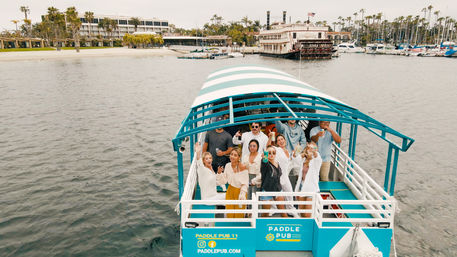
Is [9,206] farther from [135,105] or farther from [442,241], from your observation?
[135,105]

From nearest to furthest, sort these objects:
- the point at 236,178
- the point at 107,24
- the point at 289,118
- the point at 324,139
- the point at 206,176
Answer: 1. the point at 289,118
2. the point at 236,178
3. the point at 206,176
4. the point at 324,139
5. the point at 107,24

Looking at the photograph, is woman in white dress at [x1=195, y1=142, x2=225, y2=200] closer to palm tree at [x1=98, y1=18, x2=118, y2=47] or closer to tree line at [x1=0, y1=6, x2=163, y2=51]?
tree line at [x1=0, y1=6, x2=163, y2=51]

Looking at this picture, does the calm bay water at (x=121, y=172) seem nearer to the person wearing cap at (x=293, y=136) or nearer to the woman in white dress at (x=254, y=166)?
the woman in white dress at (x=254, y=166)

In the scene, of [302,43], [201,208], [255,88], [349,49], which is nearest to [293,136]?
[255,88]

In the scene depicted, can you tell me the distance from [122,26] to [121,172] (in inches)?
6570

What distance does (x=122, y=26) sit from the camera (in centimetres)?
16425

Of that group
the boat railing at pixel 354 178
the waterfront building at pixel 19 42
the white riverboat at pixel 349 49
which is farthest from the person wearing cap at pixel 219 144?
the white riverboat at pixel 349 49

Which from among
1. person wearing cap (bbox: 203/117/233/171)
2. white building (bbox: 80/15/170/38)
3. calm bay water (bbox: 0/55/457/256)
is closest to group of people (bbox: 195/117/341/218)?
person wearing cap (bbox: 203/117/233/171)

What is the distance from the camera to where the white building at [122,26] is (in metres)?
152

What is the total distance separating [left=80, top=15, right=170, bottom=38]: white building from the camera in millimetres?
152500

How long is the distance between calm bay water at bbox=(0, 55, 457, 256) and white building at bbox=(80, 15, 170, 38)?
133159 mm

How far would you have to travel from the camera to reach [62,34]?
120m

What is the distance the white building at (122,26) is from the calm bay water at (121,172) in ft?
437

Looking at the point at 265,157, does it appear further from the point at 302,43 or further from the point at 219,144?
the point at 302,43
